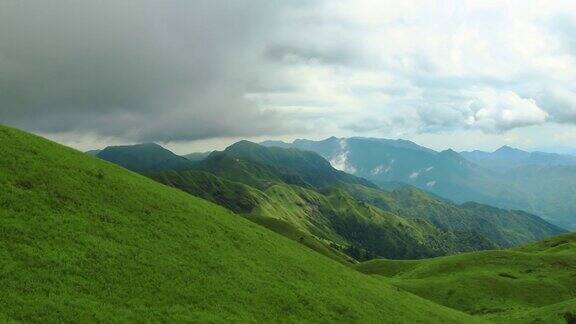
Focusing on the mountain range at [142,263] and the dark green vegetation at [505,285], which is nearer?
the mountain range at [142,263]

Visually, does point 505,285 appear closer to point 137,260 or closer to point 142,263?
point 142,263

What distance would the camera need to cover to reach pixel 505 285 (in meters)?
92.0

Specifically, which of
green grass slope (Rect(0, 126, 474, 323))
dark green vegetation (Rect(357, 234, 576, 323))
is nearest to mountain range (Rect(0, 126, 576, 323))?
green grass slope (Rect(0, 126, 474, 323))

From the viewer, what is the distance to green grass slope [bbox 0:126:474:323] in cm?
3152

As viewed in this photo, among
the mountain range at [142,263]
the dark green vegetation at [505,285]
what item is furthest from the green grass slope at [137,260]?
the dark green vegetation at [505,285]

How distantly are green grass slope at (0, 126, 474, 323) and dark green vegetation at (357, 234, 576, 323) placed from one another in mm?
17400

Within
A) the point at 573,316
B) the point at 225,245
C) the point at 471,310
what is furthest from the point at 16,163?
the point at 471,310

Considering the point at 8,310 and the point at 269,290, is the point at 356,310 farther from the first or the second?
the point at 8,310

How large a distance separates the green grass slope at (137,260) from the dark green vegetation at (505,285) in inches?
685

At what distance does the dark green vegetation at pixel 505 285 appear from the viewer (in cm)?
7139

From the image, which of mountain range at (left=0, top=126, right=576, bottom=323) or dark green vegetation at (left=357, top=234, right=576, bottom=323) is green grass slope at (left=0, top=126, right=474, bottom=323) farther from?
dark green vegetation at (left=357, top=234, right=576, bottom=323)

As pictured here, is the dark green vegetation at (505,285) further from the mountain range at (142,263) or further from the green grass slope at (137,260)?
the green grass slope at (137,260)

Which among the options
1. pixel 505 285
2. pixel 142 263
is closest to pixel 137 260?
pixel 142 263

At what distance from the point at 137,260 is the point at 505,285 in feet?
255
